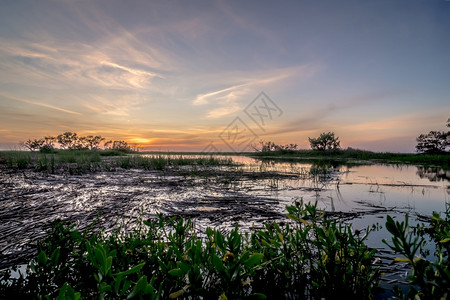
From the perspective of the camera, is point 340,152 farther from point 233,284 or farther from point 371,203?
point 233,284

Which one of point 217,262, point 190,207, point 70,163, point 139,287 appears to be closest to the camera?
point 139,287

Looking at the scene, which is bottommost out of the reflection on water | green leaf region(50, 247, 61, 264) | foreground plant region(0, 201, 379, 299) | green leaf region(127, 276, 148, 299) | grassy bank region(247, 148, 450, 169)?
the reflection on water

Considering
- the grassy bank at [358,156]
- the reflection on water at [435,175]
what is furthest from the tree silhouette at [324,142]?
the reflection on water at [435,175]

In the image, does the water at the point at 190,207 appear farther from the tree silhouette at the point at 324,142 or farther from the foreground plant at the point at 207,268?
the tree silhouette at the point at 324,142

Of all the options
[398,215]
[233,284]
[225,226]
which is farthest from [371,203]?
[233,284]

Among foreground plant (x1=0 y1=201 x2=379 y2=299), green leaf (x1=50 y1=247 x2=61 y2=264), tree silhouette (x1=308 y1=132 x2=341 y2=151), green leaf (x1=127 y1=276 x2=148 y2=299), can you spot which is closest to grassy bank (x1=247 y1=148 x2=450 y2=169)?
tree silhouette (x1=308 y1=132 x2=341 y2=151)

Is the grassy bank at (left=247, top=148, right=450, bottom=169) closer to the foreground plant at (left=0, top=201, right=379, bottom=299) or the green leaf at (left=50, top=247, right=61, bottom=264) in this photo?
the foreground plant at (left=0, top=201, right=379, bottom=299)

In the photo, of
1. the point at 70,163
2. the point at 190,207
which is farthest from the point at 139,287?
the point at 70,163

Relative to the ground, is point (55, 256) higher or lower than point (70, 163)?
lower

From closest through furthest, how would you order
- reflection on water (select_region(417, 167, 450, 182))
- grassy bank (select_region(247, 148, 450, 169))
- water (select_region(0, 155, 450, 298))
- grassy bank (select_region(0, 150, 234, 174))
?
1. water (select_region(0, 155, 450, 298))
2. reflection on water (select_region(417, 167, 450, 182))
3. grassy bank (select_region(0, 150, 234, 174))
4. grassy bank (select_region(247, 148, 450, 169))

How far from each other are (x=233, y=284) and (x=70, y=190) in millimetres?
5978

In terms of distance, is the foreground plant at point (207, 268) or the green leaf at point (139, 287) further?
the foreground plant at point (207, 268)

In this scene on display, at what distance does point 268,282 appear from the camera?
1747 millimetres

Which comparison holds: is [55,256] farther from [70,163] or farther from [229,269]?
[70,163]
